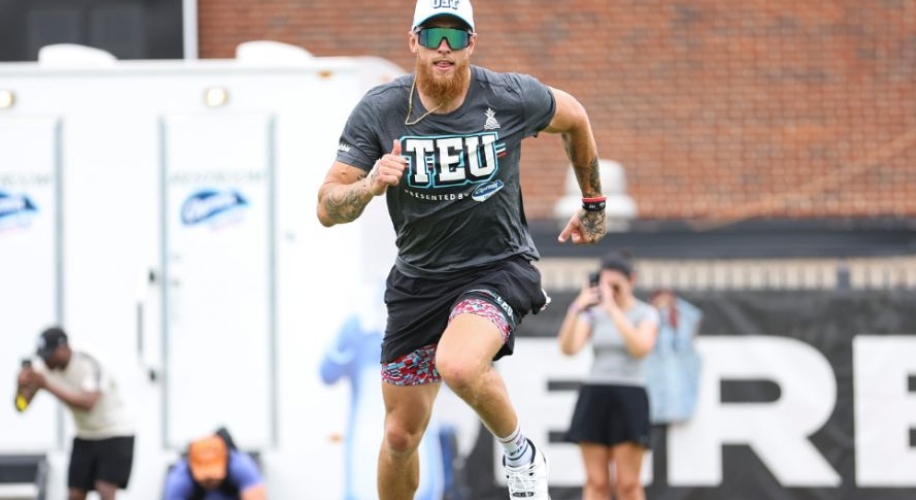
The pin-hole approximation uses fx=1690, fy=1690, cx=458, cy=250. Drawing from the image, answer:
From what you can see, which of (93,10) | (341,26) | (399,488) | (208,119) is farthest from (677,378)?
(93,10)

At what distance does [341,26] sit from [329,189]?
37.0ft

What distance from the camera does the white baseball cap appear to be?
6531 millimetres

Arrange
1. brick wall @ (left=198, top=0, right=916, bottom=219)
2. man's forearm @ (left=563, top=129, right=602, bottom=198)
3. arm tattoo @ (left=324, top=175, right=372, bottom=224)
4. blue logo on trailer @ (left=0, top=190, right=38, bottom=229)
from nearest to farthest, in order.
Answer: arm tattoo @ (left=324, top=175, right=372, bottom=224), man's forearm @ (left=563, top=129, right=602, bottom=198), blue logo on trailer @ (left=0, top=190, right=38, bottom=229), brick wall @ (left=198, top=0, right=916, bottom=219)

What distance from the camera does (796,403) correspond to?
12430 mm

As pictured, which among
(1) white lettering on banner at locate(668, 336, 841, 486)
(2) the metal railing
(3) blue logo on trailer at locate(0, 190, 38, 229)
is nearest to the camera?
(3) blue logo on trailer at locate(0, 190, 38, 229)

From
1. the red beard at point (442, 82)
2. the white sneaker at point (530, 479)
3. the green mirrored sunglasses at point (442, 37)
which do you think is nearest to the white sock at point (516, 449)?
the white sneaker at point (530, 479)

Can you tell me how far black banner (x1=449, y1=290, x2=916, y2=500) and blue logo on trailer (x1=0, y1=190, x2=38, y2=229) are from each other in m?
3.61

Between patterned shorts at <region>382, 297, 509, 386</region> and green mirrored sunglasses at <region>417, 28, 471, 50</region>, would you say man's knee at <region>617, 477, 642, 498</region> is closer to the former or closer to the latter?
patterned shorts at <region>382, 297, 509, 386</region>

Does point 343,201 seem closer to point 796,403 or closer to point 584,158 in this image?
point 584,158

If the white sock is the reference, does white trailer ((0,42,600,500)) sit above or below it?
above

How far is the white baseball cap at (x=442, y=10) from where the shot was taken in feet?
21.4

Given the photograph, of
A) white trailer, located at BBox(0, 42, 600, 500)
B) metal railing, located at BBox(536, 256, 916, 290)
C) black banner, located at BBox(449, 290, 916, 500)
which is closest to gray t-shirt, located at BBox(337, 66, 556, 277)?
white trailer, located at BBox(0, 42, 600, 500)

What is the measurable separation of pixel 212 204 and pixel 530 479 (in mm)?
5392

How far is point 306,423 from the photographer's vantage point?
11.7 m
